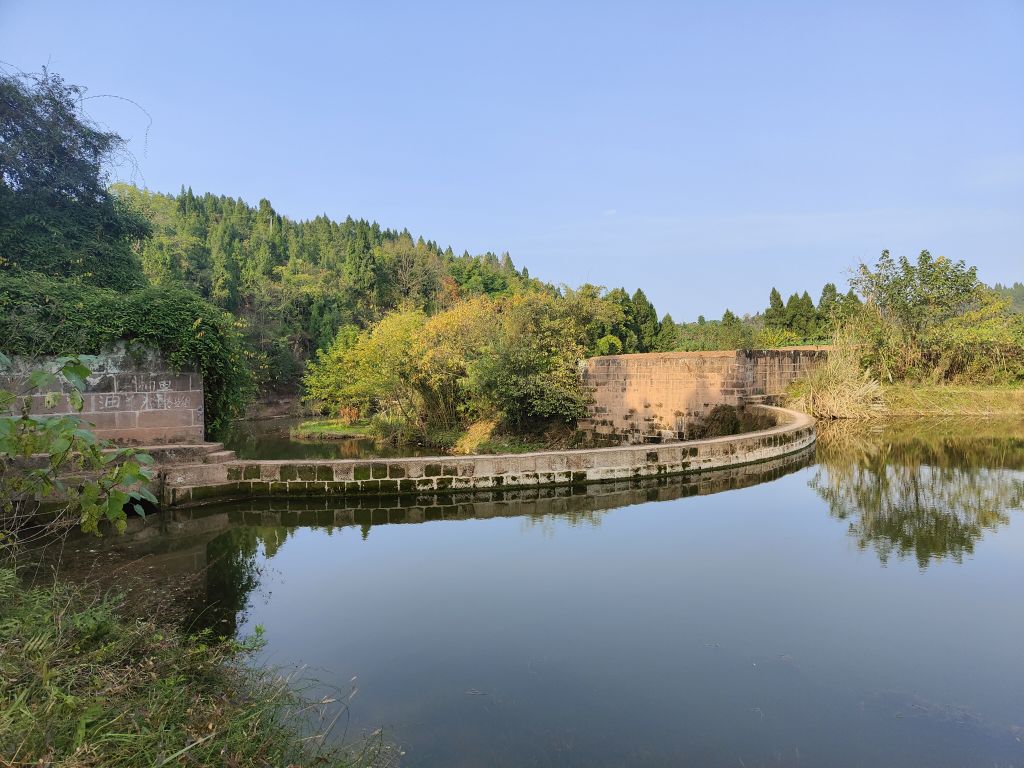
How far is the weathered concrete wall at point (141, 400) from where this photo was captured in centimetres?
742

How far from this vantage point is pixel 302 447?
17.5 meters

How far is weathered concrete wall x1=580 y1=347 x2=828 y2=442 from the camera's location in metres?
13.4

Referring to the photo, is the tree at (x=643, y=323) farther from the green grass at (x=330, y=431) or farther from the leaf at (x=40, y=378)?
the leaf at (x=40, y=378)

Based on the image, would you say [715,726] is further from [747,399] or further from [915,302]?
[915,302]

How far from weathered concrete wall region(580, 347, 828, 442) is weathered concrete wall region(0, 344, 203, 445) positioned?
920cm

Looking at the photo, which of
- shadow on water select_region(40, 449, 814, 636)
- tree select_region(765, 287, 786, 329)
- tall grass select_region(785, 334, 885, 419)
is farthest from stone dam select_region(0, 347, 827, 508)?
tree select_region(765, 287, 786, 329)

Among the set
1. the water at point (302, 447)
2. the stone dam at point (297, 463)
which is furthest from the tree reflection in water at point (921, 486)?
the water at point (302, 447)

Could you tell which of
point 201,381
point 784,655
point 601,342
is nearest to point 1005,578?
point 784,655

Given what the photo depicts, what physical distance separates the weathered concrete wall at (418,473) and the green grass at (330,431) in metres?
10.9

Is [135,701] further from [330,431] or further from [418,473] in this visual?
[330,431]

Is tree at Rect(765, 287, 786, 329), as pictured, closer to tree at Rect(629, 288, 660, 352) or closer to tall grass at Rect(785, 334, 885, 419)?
tree at Rect(629, 288, 660, 352)

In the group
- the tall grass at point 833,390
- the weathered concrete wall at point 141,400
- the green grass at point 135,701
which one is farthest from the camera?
the tall grass at point 833,390

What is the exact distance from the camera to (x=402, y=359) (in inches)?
637

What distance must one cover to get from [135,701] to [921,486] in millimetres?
8716
